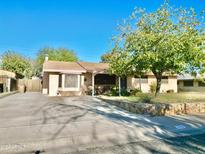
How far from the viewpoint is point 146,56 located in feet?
44.8

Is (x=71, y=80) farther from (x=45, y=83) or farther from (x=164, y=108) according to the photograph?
(x=164, y=108)

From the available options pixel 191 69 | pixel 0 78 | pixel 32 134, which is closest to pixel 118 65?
pixel 191 69

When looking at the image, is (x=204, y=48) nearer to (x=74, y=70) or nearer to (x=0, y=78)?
(x=74, y=70)

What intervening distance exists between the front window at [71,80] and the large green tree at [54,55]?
27.0 meters

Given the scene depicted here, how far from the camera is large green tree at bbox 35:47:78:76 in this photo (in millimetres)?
47963

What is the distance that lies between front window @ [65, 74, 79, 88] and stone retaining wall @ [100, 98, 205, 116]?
30.3 ft

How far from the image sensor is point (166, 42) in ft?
44.0

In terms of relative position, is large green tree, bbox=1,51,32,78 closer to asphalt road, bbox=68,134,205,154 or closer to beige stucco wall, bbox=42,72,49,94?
beige stucco wall, bbox=42,72,49,94

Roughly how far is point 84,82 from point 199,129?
15.6m

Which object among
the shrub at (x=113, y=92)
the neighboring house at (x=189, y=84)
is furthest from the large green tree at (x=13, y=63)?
the neighboring house at (x=189, y=84)

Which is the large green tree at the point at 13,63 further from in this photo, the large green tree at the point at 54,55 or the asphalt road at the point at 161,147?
the asphalt road at the point at 161,147

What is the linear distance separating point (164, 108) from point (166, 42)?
416cm

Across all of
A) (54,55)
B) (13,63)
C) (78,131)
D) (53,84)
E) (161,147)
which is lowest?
(161,147)

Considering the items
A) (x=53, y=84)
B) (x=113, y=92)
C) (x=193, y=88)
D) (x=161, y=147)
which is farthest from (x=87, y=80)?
(x=193, y=88)
